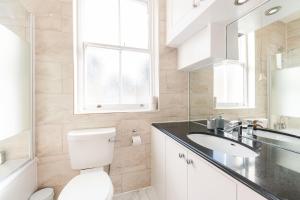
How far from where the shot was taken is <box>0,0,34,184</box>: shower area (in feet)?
3.66

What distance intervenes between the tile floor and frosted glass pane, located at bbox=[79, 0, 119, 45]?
1.69m

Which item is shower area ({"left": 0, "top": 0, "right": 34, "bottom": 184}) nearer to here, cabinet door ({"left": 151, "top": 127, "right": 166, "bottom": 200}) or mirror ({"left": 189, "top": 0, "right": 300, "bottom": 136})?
cabinet door ({"left": 151, "top": 127, "right": 166, "bottom": 200})

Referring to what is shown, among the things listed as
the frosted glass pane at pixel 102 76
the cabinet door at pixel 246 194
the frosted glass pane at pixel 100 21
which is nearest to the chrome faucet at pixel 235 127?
the cabinet door at pixel 246 194

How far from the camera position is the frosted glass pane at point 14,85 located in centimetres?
110

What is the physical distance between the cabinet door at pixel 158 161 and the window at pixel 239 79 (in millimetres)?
660

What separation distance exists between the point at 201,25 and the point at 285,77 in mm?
704

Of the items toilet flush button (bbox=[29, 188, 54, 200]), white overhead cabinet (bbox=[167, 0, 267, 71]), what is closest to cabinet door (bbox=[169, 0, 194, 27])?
white overhead cabinet (bbox=[167, 0, 267, 71])

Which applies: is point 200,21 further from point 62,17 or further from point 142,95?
point 62,17

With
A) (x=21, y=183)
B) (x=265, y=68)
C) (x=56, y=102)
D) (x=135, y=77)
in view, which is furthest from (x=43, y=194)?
(x=265, y=68)

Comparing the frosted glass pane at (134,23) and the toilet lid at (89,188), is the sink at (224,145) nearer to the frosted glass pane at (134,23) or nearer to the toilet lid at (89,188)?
the toilet lid at (89,188)

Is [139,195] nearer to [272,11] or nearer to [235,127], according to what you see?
[235,127]

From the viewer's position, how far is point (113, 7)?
1812 mm

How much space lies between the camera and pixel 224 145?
120 cm

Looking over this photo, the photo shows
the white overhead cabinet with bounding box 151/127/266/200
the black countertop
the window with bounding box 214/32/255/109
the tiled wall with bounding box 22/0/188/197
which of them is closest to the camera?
the black countertop
